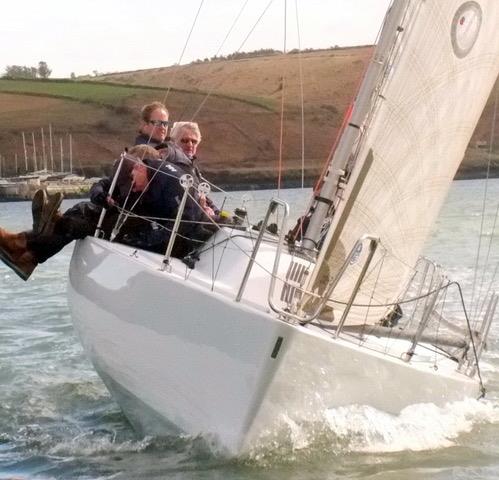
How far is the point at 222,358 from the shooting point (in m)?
6.44

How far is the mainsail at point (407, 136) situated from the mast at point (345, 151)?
0.04ft

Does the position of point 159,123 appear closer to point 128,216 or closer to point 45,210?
point 128,216

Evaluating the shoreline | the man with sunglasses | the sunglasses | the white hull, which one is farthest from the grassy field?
the white hull

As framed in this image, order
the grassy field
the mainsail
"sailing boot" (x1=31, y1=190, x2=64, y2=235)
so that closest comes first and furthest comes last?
the mainsail → "sailing boot" (x1=31, y1=190, x2=64, y2=235) → the grassy field

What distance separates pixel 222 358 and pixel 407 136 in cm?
184

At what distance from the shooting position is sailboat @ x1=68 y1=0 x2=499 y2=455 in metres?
6.44

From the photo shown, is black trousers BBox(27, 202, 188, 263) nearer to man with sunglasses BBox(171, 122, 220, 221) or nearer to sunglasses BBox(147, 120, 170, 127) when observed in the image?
man with sunglasses BBox(171, 122, 220, 221)

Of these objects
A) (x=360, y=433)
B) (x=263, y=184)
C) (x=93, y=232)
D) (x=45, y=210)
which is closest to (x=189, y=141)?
(x=93, y=232)

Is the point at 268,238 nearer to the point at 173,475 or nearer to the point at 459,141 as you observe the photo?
the point at 459,141

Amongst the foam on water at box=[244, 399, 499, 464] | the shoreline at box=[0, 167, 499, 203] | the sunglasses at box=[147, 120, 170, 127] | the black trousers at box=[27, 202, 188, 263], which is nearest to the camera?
the foam on water at box=[244, 399, 499, 464]

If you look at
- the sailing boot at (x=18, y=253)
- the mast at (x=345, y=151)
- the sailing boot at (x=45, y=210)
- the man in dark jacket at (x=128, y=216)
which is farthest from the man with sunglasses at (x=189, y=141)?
the sailing boot at (x=18, y=253)

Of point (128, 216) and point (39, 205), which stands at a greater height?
point (128, 216)

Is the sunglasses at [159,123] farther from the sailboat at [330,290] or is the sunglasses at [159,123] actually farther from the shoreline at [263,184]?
the shoreline at [263,184]

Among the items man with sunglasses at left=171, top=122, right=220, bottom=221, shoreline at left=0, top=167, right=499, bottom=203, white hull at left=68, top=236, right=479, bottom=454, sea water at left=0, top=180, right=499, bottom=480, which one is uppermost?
man with sunglasses at left=171, top=122, right=220, bottom=221
